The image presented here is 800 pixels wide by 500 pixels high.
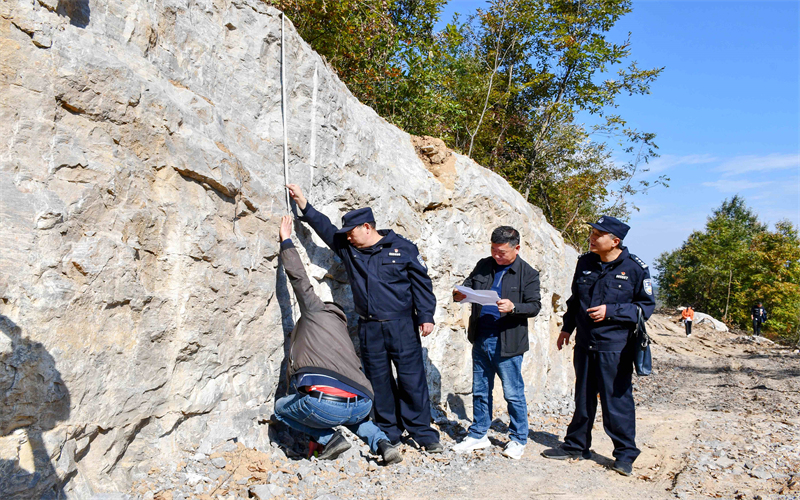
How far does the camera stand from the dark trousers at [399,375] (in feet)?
14.6

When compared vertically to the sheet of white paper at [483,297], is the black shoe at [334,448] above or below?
below

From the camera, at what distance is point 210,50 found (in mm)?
4230

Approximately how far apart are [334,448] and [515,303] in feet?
6.29

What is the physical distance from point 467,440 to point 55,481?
3058 mm

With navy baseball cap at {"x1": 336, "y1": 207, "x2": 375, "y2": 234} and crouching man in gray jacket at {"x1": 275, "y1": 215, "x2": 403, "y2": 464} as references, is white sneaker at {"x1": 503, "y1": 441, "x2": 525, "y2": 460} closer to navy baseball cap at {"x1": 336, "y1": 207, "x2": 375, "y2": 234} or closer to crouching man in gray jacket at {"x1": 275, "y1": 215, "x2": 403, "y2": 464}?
crouching man in gray jacket at {"x1": 275, "y1": 215, "x2": 403, "y2": 464}

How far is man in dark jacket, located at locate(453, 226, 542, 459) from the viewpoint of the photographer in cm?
458

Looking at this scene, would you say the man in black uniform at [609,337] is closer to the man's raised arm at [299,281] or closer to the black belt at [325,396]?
the black belt at [325,396]

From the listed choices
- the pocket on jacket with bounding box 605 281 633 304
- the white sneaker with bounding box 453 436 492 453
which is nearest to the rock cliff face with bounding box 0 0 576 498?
the white sneaker with bounding box 453 436 492 453

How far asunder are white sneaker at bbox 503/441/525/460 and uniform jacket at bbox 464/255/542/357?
0.79 meters

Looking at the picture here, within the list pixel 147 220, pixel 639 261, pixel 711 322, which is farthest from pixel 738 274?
pixel 147 220

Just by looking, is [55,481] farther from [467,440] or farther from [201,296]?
[467,440]

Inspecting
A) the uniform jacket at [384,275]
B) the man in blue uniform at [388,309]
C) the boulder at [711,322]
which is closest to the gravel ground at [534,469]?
the man in blue uniform at [388,309]

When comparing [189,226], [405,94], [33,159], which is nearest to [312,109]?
[189,226]

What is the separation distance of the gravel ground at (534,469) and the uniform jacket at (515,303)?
984mm
